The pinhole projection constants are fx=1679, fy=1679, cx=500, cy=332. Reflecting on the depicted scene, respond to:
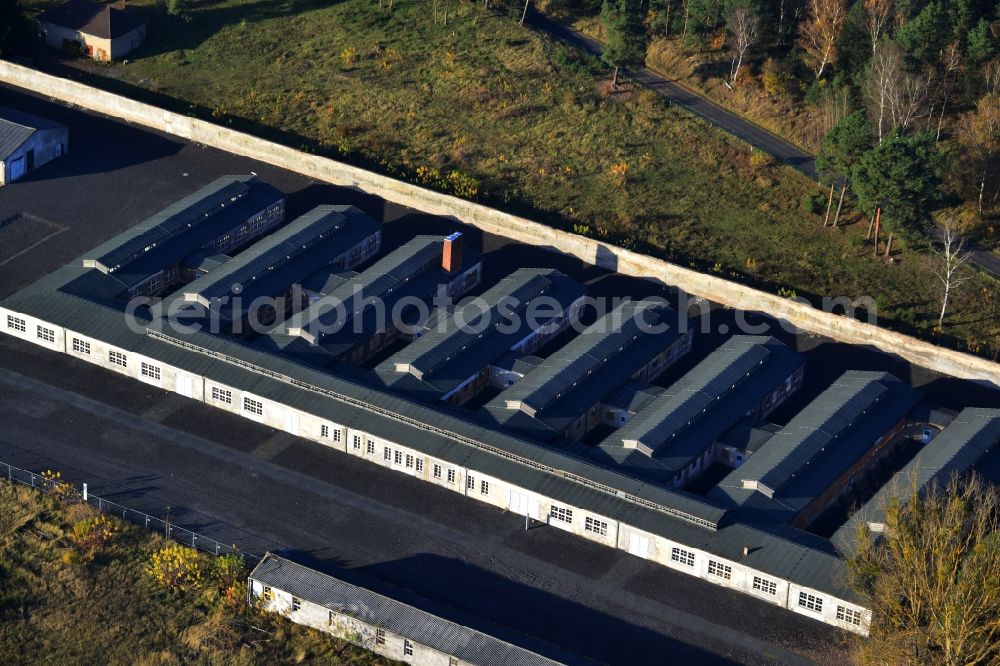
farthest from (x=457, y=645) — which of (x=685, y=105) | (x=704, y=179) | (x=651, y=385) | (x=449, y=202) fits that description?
(x=685, y=105)

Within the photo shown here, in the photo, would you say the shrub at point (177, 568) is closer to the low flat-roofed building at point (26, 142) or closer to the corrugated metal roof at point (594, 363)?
the corrugated metal roof at point (594, 363)

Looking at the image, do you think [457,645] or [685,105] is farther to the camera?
[685,105]

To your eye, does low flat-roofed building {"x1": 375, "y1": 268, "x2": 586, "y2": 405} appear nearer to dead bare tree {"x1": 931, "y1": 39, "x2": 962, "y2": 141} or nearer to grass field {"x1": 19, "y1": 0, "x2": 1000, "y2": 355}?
grass field {"x1": 19, "y1": 0, "x2": 1000, "y2": 355}

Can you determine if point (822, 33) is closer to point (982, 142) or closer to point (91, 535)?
point (982, 142)

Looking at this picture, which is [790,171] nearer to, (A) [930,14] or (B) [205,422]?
(A) [930,14]

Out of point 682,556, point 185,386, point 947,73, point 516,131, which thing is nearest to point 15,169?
point 185,386

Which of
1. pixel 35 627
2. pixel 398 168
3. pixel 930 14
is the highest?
pixel 930 14
